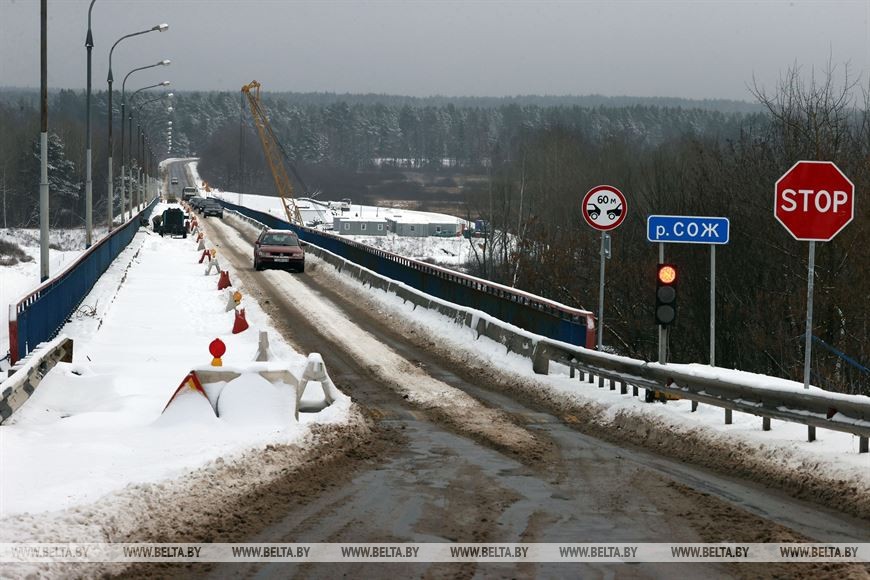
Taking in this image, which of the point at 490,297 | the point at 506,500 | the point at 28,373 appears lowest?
the point at 506,500

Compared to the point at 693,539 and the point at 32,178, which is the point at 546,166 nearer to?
the point at 32,178

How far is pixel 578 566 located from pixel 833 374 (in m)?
24.5

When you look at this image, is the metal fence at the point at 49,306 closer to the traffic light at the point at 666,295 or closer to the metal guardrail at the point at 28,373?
the metal guardrail at the point at 28,373

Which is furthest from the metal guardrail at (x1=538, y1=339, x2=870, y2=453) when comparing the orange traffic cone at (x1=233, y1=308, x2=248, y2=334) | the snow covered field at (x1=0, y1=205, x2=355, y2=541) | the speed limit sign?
the orange traffic cone at (x1=233, y1=308, x2=248, y2=334)

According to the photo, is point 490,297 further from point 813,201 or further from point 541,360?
point 813,201

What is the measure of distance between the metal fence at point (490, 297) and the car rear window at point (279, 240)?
255 centimetres

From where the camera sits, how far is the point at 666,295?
14180 mm

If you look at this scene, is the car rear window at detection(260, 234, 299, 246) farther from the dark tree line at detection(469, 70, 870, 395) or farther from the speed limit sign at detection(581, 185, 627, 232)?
the speed limit sign at detection(581, 185, 627, 232)

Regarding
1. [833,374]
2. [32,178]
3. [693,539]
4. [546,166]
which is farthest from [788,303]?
[32,178]

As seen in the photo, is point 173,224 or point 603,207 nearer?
point 603,207

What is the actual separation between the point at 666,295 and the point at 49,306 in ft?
36.1

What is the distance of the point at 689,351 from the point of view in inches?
1766

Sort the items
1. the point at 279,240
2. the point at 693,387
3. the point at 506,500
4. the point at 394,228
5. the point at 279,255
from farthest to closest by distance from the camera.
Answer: the point at 394,228 → the point at 279,240 → the point at 279,255 → the point at 693,387 → the point at 506,500

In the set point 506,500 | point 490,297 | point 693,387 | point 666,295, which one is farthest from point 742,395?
point 490,297
